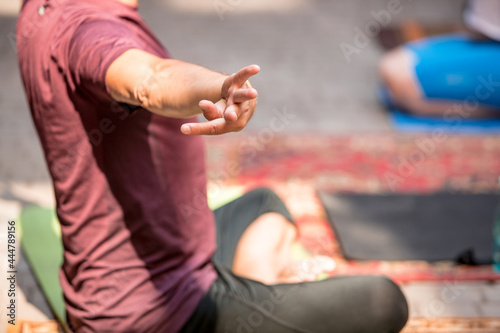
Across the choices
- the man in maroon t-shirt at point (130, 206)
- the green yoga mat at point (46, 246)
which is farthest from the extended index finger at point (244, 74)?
the green yoga mat at point (46, 246)

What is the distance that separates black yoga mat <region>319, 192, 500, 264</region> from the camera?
2.26m

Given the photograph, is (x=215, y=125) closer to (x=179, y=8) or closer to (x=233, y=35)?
(x=233, y=35)

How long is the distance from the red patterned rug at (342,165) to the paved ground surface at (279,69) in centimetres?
22

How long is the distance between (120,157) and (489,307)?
4.04 feet

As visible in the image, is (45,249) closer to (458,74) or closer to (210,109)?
(210,109)

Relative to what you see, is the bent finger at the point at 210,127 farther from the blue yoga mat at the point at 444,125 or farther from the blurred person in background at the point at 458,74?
the blurred person in background at the point at 458,74

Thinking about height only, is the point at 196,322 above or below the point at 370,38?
above

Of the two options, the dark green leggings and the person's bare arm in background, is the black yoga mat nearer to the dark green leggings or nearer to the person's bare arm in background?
the dark green leggings

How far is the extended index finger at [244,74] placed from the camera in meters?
0.97

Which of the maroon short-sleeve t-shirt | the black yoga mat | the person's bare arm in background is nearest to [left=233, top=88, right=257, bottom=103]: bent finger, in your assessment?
the person's bare arm in background

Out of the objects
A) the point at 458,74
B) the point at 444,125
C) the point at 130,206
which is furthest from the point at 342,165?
the point at 130,206

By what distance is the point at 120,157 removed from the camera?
136 cm

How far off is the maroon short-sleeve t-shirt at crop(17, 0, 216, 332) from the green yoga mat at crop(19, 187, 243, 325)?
352 millimetres

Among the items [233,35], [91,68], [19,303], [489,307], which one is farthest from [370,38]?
[91,68]
